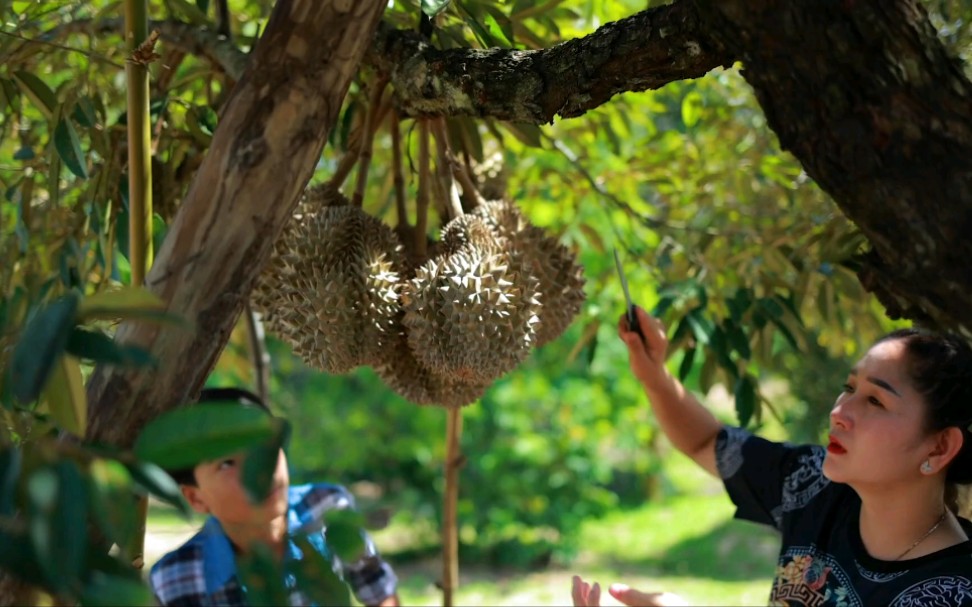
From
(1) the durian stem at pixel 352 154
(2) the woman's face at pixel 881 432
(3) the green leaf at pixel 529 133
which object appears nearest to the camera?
(2) the woman's face at pixel 881 432

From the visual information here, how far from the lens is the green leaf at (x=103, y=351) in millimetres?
635

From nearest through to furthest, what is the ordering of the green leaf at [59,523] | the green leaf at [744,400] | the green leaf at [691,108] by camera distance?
the green leaf at [59,523] → the green leaf at [744,400] → the green leaf at [691,108]

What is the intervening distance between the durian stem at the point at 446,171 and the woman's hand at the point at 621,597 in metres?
0.63

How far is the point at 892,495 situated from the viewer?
5.01 ft

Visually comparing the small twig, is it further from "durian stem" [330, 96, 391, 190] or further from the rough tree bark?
the rough tree bark

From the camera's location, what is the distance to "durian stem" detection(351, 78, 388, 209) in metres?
1.53

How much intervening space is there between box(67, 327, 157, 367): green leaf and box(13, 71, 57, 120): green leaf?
1026mm

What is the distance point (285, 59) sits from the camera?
103cm

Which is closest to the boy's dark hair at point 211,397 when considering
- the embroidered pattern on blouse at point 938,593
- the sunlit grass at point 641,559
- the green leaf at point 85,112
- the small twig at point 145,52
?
the green leaf at point 85,112

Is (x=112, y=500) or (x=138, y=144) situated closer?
(x=112, y=500)

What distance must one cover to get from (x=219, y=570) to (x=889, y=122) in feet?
4.79

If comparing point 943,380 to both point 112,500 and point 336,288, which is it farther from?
point 112,500

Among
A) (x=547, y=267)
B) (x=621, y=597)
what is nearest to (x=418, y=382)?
(x=547, y=267)

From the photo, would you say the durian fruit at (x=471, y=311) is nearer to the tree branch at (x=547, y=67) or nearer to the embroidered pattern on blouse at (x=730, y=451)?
Answer: the tree branch at (x=547, y=67)
